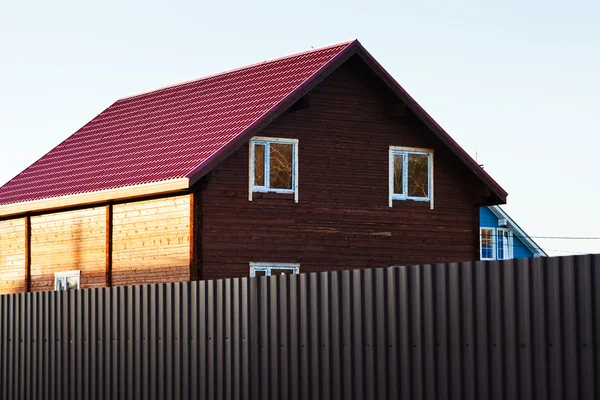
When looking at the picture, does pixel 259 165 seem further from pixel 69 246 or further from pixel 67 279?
pixel 67 279

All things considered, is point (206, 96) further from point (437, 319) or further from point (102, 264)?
point (437, 319)

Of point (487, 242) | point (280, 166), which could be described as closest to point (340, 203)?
point (280, 166)

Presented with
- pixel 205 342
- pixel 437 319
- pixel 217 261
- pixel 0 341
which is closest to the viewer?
Result: pixel 437 319

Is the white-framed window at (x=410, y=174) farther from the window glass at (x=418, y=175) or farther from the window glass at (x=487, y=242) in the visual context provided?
the window glass at (x=487, y=242)

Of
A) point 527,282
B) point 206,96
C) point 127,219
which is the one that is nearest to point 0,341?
point 527,282

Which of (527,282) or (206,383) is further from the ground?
(527,282)

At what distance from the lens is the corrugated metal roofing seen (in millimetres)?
28266

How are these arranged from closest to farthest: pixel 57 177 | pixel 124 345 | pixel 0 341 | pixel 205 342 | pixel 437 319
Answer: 1. pixel 437 319
2. pixel 205 342
3. pixel 124 345
4. pixel 0 341
5. pixel 57 177

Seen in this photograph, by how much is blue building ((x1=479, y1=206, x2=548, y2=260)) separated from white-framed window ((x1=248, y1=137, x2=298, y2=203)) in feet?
119

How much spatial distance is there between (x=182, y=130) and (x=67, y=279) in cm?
479

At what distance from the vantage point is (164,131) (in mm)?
31344

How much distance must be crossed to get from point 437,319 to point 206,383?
12.4ft

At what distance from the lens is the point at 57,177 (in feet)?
108

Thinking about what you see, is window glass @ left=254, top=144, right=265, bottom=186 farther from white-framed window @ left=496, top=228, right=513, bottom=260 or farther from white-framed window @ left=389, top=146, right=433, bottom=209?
white-framed window @ left=496, top=228, right=513, bottom=260
